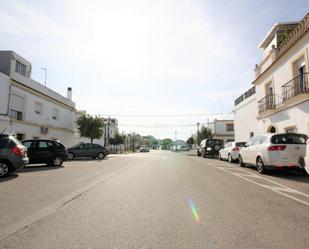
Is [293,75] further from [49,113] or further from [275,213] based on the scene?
[49,113]

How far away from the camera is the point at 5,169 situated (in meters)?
9.90

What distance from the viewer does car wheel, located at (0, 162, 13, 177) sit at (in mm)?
9831

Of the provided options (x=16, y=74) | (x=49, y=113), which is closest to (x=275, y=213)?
(x=16, y=74)

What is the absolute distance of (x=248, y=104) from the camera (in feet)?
92.3

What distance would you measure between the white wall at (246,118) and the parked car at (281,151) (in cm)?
1453

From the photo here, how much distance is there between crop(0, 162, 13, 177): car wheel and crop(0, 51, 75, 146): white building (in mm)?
11673

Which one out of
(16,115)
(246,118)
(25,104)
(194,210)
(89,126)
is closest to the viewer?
(194,210)

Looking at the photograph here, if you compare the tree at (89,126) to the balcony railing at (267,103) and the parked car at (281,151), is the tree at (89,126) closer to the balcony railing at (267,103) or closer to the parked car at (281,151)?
the balcony railing at (267,103)

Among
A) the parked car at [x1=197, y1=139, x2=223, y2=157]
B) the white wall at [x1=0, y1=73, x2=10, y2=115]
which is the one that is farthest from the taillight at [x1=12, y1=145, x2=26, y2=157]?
the parked car at [x1=197, y1=139, x2=223, y2=157]

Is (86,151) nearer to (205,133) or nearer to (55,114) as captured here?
(55,114)

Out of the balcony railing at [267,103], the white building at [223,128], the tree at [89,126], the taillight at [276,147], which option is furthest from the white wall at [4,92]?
the white building at [223,128]

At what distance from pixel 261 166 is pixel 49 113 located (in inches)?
936

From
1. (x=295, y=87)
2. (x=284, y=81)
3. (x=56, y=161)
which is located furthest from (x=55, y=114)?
(x=295, y=87)

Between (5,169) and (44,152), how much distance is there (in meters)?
5.06
